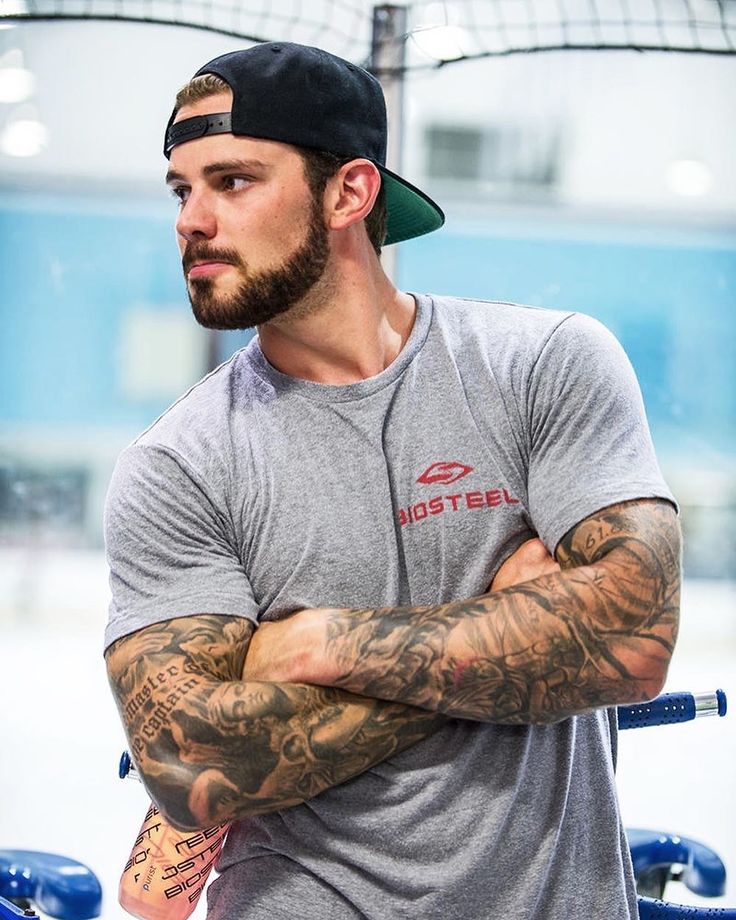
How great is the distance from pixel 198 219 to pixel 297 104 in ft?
0.55

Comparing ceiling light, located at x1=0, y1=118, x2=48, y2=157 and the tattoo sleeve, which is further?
ceiling light, located at x1=0, y1=118, x2=48, y2=157

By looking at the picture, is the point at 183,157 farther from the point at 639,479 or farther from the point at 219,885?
the point at 219,885

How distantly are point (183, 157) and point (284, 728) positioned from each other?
2.00 ft

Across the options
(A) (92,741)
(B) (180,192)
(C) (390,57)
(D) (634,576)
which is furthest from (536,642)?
(A) (92,741)

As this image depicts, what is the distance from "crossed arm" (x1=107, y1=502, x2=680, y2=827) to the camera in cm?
110

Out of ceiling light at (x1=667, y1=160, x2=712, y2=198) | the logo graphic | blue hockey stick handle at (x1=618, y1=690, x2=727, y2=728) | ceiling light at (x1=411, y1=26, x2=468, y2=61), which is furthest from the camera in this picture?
ceiling light at (x1=667, y1=160, x2=712, y2=198)

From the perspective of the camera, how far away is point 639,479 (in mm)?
1171

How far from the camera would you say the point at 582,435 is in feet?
3.93

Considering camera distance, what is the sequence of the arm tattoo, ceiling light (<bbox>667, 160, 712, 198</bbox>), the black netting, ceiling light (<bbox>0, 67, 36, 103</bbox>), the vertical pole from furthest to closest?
ceiling light (<bbox>667, 160, 712, 198</bbox>)
ceiling light (<bbox>0, 67, 36, 103</bbox>)
the black netting
the vertical pole
the arm tattoo

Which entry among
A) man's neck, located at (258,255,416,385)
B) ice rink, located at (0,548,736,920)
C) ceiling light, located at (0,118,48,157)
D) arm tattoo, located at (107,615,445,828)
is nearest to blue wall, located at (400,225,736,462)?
ice rink, located at (0,548,736,920)

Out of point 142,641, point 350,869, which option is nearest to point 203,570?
point 142,641

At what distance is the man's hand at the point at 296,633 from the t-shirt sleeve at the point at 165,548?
0.03 m

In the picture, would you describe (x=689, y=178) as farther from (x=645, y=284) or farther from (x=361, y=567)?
(x=361, y=567)

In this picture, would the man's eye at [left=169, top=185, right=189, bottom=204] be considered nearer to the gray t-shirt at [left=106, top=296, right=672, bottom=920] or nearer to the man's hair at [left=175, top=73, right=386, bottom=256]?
the man's hair at [left=175, top=73, right=386, bottom=256]
